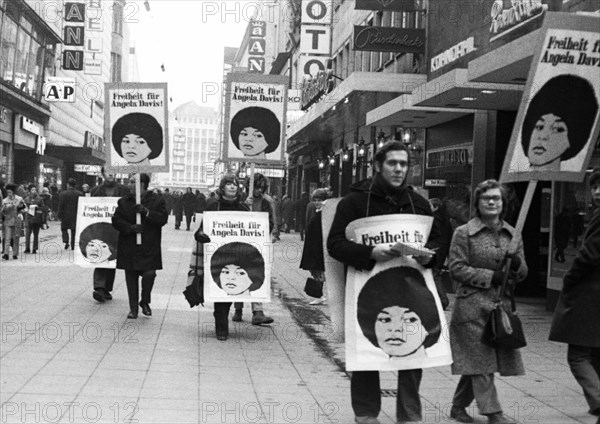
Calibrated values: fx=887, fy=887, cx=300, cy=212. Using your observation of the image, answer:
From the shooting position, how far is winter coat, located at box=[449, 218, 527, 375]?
19.6ft

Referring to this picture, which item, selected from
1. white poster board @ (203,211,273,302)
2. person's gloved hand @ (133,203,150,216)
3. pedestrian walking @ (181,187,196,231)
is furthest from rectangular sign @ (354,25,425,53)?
pedestrian walking @ (181,187,196,231)

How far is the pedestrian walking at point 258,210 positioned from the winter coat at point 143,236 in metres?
1.14

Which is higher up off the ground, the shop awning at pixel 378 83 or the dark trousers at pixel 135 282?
the shop awning at pixel 378 83

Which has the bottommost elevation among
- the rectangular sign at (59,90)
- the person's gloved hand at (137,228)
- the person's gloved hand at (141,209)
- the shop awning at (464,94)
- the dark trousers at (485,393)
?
the dark trousers at (485,393)

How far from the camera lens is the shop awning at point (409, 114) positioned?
1738 cm

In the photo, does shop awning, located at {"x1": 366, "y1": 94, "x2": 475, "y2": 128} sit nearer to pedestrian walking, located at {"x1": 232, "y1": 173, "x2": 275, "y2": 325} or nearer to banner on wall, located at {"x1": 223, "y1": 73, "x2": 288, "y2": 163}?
pedestrian walking, located at {"x1": 232, "y1": 173, "x2": 275, "y2": 325}

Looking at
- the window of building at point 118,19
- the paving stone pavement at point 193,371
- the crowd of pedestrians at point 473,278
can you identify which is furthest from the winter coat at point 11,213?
the window of building at point 118,19

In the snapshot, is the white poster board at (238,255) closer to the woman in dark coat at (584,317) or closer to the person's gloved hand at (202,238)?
the person's gloved hand at (202,238)

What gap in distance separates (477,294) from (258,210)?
6.89 metres

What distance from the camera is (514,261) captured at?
5.97 m

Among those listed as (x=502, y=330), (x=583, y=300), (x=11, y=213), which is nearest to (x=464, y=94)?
(x=583, y=300)

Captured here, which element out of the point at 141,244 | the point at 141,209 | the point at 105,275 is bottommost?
the point at 105,275

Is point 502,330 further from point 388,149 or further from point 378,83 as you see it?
point 378,83

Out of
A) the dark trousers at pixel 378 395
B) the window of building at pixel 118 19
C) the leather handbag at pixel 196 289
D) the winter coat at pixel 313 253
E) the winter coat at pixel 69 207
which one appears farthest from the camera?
the window of building at pixel 118 19
